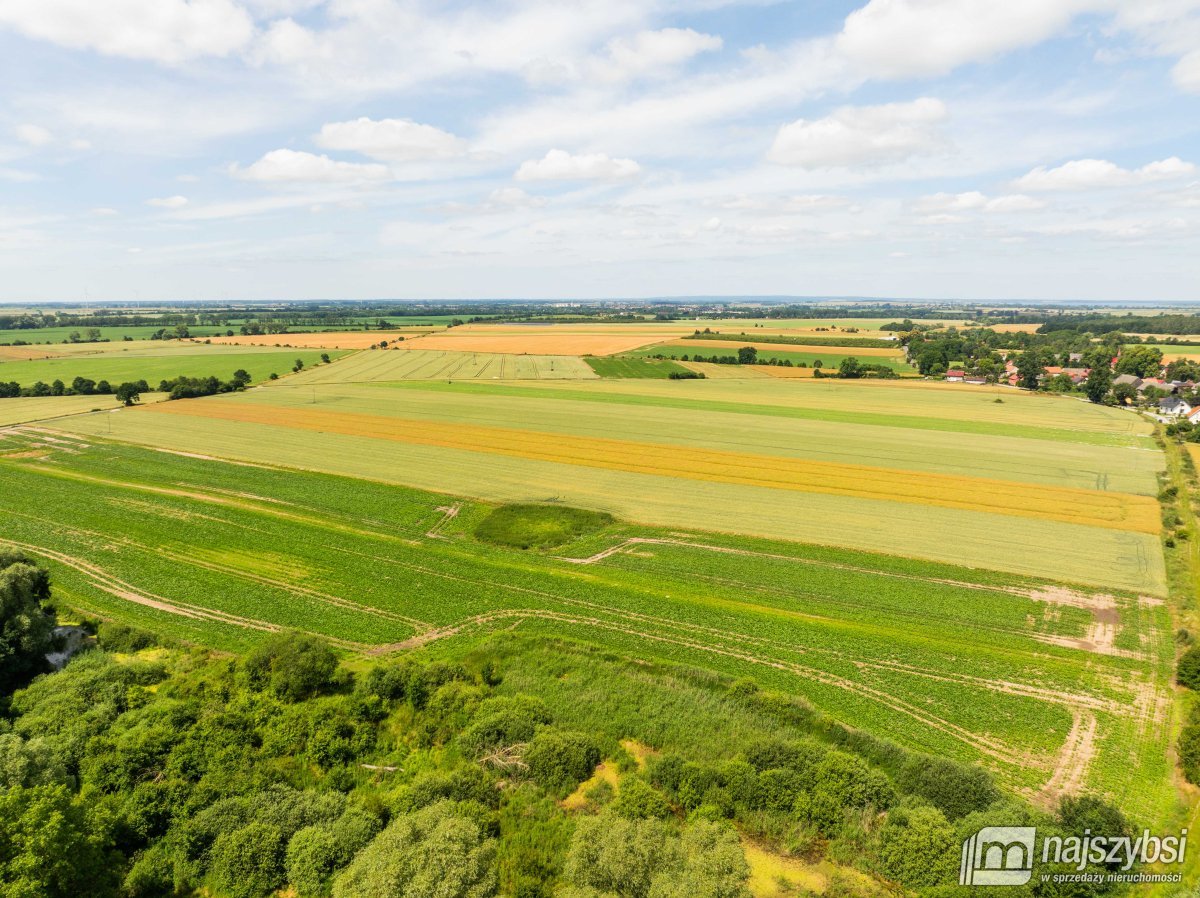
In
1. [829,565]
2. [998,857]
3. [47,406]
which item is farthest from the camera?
[47,406]

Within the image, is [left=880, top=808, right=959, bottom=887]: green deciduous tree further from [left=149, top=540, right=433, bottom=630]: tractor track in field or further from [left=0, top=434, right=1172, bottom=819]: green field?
[left=149, top=540, right=433, bottom=630]: tractor track in field

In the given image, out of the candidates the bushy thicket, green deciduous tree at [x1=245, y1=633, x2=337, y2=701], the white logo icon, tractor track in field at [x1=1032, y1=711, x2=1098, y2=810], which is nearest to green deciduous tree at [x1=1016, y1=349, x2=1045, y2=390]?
tractor track in field at [x1=1032, y1=711, x2=1098, y2=810]

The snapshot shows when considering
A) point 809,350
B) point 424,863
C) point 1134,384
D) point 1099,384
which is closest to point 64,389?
point 424,863

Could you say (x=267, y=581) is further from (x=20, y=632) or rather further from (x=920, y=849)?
(x=920, y=849)

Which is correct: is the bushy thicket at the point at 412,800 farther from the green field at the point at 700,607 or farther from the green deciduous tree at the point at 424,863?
the green field at the point at 700,607

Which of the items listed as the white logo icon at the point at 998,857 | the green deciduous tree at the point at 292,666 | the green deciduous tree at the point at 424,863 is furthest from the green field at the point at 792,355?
the green deciduous tree at the point at 424,863
